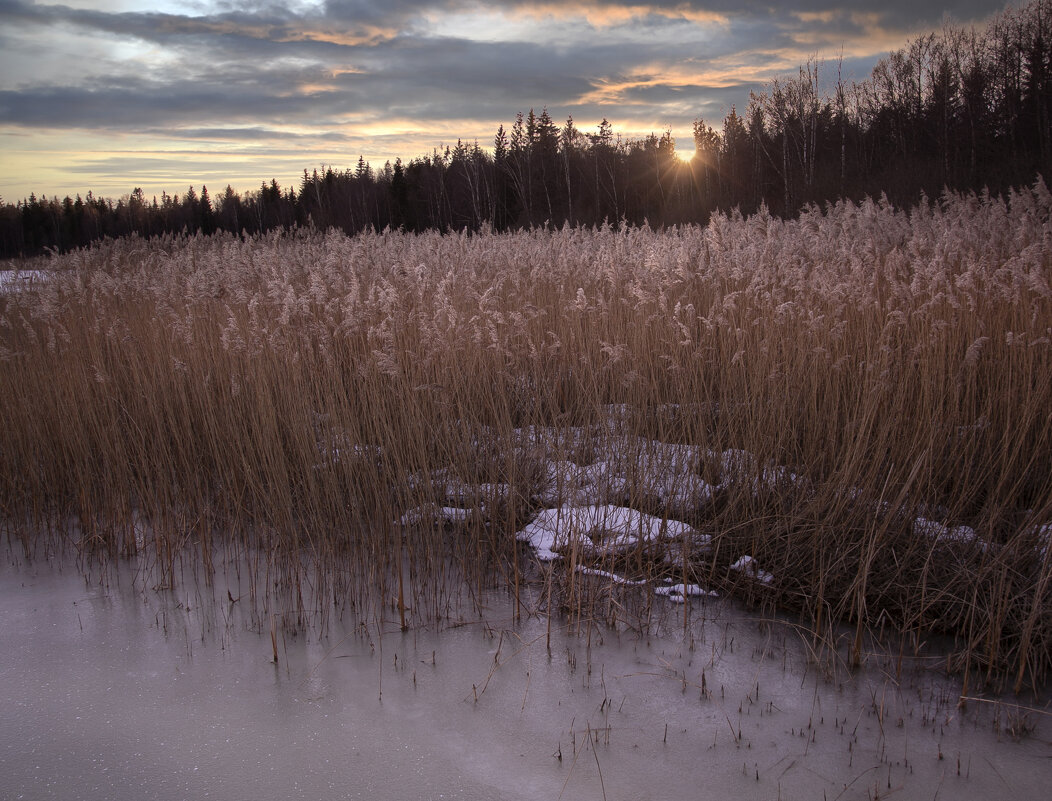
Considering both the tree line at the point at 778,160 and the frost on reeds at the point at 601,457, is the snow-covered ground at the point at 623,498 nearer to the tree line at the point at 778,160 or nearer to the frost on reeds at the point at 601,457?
the frost on reeds at the point at 601,457

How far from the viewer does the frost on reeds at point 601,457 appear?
3.13 meters

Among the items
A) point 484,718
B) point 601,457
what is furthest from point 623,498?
point 484,718

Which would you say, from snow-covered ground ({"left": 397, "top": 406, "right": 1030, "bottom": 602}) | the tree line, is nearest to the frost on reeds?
snow-covered ground ({"left": 397, "top": 406, "right": 1030, "bottom": 602})

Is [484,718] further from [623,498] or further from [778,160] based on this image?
[778,160]

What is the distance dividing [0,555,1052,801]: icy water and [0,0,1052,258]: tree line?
1792 cm

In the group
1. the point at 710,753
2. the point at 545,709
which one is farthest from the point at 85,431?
the point at 710,753

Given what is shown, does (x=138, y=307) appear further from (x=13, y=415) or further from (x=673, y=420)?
(x=673, y=420)

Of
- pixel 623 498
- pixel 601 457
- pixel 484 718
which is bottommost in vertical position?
pixel 484 718

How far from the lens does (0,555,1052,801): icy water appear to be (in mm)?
2219

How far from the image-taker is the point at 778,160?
115 ft

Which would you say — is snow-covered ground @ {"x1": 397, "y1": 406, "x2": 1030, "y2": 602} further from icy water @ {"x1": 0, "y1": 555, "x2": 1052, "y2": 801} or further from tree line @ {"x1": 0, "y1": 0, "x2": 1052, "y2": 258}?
tree line @ {"x1": 0, "y1": 0, "x2": 1052, "y2": 258}

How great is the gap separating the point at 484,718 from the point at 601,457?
1793 mm

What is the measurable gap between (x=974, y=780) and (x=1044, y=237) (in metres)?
5.38

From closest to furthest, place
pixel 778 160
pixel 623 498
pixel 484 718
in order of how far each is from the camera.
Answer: pixel 484 718 < pixel 623 498 < pixel 778 160
